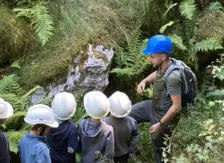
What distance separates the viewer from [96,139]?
442cm

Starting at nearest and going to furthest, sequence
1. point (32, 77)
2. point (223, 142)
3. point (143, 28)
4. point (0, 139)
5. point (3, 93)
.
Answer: point (0, 139), point (223, 142), point (3, 93), point (32, 77), point (143, 28)

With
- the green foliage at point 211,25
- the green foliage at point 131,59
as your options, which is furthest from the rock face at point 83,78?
the green foliage at point 211,25

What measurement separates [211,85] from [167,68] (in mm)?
2870

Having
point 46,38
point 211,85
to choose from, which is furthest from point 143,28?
point 46,38

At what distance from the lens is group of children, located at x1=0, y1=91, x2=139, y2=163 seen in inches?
160

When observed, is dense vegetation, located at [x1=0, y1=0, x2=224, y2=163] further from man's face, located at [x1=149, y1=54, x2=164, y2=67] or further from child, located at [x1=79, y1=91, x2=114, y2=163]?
child, located at [x1=79, y1=91, x2=114, y2=163]

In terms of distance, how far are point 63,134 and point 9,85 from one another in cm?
211

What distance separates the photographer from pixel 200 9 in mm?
8234

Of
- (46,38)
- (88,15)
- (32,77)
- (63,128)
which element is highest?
(88,15)

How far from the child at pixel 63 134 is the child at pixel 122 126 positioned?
517 mm

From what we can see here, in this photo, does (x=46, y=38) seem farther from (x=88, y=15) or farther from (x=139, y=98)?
(x=139, y=98)

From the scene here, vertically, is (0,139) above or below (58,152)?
above

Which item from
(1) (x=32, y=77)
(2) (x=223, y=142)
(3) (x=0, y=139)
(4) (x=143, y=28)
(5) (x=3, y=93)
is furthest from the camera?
(4) (x=143, y=28)

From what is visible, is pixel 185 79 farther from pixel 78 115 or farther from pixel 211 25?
pixel 211 25
